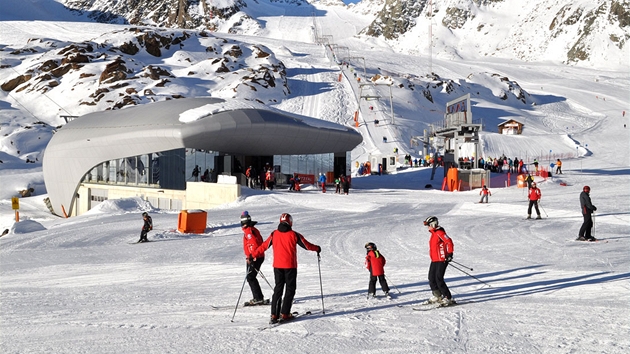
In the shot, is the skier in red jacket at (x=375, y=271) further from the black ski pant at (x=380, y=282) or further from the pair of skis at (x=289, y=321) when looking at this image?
the pair of skis at (x=289, y=321)

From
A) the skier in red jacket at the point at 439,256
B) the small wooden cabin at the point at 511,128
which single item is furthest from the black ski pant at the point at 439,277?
the small wooden cabin at the point at 511,128

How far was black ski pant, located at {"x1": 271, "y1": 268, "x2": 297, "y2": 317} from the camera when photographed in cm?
746

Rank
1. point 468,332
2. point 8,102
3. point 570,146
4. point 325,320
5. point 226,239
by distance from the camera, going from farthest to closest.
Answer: point 8,102 → point 570,146 → point 226,239 → point 325,320 → point 468,332

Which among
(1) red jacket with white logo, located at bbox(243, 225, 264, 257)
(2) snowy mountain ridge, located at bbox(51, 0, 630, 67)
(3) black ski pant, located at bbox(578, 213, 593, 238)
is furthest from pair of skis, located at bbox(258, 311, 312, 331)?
(2) snowy mountain ridge, located at bbox(51, 0, 630, 67)

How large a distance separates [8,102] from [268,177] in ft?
184

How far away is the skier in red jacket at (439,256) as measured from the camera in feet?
26.1

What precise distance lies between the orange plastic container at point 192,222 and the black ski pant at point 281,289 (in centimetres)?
1095

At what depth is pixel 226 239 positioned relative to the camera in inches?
659

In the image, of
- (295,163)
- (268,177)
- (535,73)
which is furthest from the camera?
(535,73)

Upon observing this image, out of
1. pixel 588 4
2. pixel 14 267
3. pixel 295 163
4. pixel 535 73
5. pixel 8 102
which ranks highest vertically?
pixel 588 4

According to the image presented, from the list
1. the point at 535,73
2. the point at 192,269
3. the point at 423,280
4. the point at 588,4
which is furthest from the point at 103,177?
the point at 588,4

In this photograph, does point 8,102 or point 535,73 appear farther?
point 535,73

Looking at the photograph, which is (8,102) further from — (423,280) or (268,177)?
(423,280)

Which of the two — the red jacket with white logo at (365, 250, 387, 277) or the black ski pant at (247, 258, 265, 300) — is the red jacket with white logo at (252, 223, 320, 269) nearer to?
the black ski pant at (247, 258, 265, 300)
